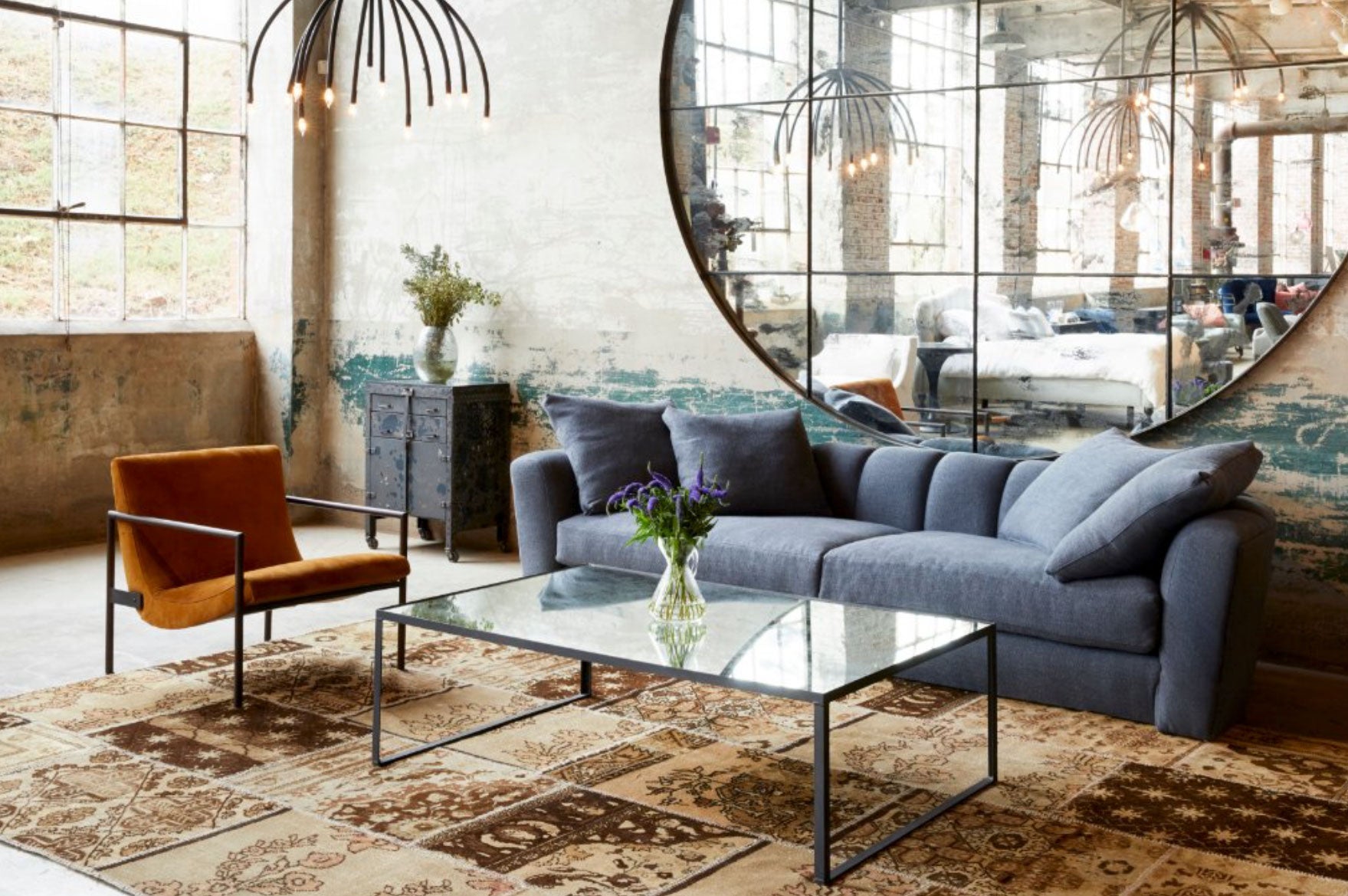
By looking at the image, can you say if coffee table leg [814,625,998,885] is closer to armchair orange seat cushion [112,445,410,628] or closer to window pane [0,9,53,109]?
armchair orange seat cushion [112,445,410,628]

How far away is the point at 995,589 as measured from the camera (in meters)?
5.11

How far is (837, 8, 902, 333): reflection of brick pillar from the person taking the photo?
21.7 ft

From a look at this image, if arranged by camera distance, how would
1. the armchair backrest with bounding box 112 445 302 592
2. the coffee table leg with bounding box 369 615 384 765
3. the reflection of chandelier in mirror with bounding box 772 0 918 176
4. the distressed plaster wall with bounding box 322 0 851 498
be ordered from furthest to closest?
the distressed plaster wall with bounding box 322 0 851 498 < the reflection of chandelier in mirror with bounding box 772 0 918 176 < the armchair backrest with bounding box 112 445 302 592 < the coffee table leg with bounding box 369 615 384 765

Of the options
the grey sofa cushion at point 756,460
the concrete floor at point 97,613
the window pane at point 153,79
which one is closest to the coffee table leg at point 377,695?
the concrete floor at point 97,613

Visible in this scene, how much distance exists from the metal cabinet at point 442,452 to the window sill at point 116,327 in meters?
1.17

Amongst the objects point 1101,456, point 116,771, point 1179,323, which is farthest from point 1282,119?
point 116,771

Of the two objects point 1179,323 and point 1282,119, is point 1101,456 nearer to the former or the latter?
point 1179,323

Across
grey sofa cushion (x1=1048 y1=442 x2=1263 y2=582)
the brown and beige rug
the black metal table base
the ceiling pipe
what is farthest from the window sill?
the ceiling pipe

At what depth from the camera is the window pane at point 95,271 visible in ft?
26.4

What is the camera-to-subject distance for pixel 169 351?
27.7ft

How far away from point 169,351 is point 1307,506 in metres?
6.02

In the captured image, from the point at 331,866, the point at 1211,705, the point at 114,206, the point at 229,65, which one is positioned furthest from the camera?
the point at 229,65

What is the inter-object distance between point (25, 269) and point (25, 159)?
0.57 metres

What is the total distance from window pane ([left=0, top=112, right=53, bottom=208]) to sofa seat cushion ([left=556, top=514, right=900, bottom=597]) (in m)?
3.64
